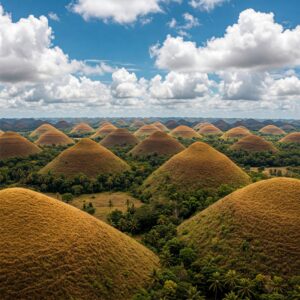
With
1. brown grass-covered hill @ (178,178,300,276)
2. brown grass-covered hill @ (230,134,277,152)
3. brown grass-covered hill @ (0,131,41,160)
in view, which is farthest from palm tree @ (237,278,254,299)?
brown grass-covered hill @ (230,134,277,152)

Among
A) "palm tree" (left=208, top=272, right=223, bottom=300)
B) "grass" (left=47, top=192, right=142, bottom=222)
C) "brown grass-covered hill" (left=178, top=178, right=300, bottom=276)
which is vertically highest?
"brown grass-covered hill" (left=178, top=178, right=300, bottom=276)

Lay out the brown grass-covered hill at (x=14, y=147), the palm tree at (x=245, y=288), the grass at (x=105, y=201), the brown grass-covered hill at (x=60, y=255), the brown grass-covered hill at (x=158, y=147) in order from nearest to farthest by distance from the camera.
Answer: the brown grass-covered hill at (x=60, y=255)
the palm tree at (x=245, y=288)
the grass at (x=105, y=201)
the brown grass-covered hill at (x=14, y=147)
the brown grass-covered hill at (x=158, y=147)

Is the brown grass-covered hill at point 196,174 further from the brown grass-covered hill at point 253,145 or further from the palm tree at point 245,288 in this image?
the brown grass-covered hill at point 253,145

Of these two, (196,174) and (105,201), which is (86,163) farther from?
(196,174)

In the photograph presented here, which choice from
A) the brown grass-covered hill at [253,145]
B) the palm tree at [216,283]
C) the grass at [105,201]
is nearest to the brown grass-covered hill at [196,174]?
the grass at [105,201]

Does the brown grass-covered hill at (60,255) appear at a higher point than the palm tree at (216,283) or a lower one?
higher

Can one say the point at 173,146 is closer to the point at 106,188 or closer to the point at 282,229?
the point at 106,188

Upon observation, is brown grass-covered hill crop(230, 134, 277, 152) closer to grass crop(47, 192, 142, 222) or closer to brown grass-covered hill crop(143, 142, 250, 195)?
brown grass-covered hill crop(143, 142, 250, 195)
